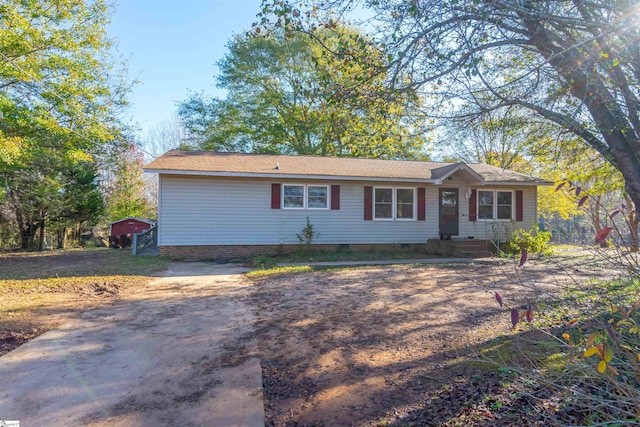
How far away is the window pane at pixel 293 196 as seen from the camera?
12.1 metres

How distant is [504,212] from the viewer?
44.9 feet

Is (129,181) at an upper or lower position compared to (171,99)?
lower

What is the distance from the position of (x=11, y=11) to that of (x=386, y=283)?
12.0 m

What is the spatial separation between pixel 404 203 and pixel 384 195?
33.9 inches

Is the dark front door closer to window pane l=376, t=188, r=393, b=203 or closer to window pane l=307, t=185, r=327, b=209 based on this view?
window pane l=376, t=188, r=393, b=203

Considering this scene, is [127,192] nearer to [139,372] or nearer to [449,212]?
[449,212]

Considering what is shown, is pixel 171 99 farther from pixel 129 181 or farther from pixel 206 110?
pixel 129 181

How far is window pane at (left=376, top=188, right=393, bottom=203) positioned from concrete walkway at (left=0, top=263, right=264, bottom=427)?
339 inches

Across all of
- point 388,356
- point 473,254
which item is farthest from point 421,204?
point 388,356

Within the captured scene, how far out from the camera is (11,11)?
9.20 m

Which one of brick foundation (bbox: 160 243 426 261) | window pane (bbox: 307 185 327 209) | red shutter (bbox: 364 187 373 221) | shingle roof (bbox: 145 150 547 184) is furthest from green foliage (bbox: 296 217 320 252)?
red shutter (bbox: 364 187 373 221)

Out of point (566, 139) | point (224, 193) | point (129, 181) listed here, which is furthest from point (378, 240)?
point (129, 181)

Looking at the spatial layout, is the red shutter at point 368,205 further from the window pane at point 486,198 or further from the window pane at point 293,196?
the window pane at point 486,198

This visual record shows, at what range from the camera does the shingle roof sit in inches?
432
